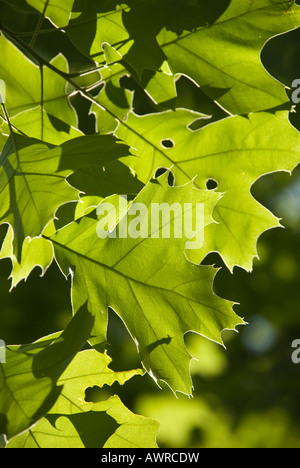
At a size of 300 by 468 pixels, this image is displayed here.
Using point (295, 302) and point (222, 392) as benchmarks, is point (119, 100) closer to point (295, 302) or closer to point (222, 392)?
point (295, 302)

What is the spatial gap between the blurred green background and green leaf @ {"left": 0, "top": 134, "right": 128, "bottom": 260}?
1.64 meters

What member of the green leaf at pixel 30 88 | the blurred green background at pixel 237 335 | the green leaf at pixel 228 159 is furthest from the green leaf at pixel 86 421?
the blurred green background at pixel 237 335

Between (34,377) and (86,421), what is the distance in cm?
27

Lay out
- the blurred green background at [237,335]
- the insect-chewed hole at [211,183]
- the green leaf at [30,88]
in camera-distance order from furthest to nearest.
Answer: the blurred green background at [237,335]
the insect-chewed hole at [211,183]
the green leaf at [30,88]

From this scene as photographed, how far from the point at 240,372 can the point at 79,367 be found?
2.62m

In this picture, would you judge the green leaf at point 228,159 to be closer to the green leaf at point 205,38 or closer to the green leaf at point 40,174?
the green leaf at point 205,38

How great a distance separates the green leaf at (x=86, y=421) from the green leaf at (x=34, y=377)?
18cm

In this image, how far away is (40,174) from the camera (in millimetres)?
936

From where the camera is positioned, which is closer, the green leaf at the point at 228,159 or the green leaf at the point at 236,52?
the green leaf at the point at 236,52

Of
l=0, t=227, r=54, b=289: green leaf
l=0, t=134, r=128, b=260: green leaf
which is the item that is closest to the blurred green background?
l=0, t=227, r=54, b=289: green leaf

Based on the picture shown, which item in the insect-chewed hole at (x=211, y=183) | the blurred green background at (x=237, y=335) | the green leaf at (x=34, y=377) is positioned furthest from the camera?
the blurred green background at (x=237, y=335)

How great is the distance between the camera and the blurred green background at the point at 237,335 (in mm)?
3033

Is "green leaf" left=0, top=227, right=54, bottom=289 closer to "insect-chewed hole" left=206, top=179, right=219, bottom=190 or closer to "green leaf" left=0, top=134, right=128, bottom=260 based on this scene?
"green leaf" left=0, top=134, right=128, bottom=260

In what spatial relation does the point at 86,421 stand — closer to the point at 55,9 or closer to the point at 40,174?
the point at 40,174
